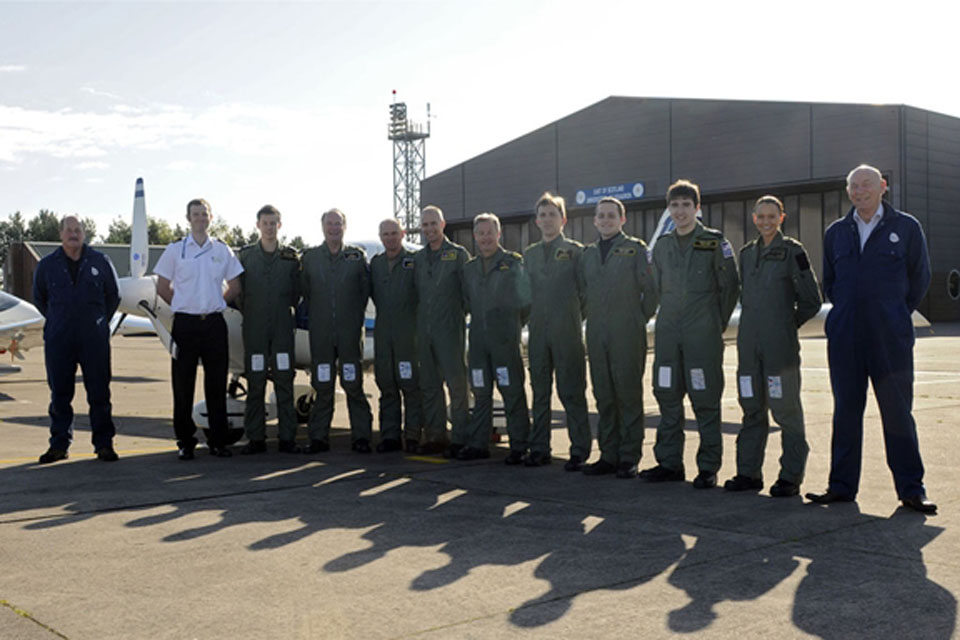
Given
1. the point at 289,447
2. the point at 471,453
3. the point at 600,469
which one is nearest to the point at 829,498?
the point at 600,469

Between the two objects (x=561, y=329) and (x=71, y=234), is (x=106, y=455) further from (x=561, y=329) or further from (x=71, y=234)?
(x=561, y=329)

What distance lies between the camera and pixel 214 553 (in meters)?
4.29

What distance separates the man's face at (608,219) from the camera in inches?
246

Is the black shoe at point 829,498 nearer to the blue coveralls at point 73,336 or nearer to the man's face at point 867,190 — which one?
the man's face at point 867,190

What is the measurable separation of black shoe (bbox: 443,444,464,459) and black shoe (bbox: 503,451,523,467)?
1.40 feet

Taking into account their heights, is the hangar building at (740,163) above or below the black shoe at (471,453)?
above

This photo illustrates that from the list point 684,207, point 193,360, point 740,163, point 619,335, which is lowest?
point 193,360

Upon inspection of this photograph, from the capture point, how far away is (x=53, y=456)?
713 cm

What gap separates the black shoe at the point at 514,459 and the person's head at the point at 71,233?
3579 millimetres

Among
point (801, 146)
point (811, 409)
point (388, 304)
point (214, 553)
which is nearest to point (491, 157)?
point (801, 146)

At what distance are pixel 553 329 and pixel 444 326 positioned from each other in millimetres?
943

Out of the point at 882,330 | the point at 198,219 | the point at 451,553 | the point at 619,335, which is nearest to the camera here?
the point at 451,553

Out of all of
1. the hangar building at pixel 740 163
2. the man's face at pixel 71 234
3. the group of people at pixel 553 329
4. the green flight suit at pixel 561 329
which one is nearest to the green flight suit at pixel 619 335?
the group of people at pixel 553 329

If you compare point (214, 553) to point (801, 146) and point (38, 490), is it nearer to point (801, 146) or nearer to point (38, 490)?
point (38, 490)
